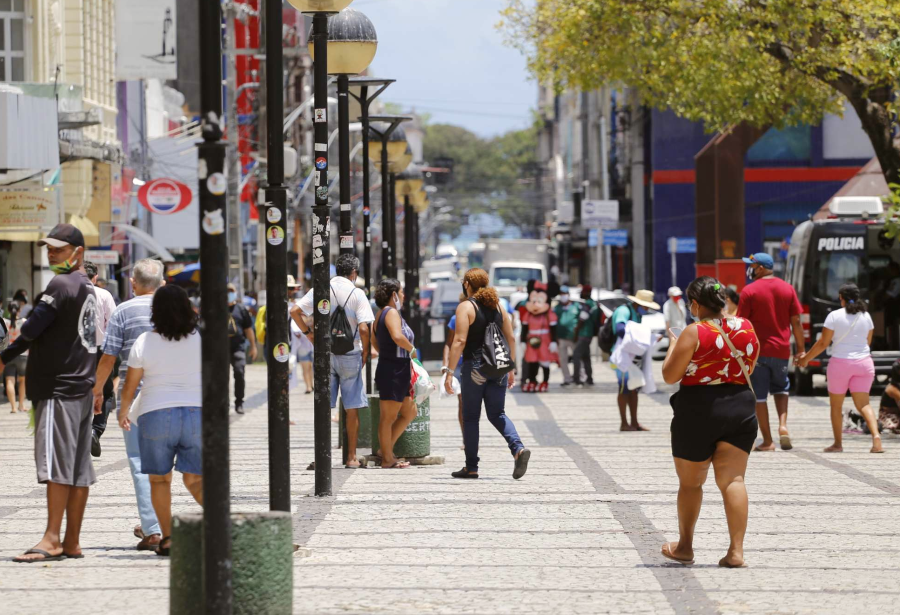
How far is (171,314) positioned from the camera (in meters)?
7.95

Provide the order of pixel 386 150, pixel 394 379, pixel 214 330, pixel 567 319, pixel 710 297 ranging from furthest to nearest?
pixel 567 319 < pixel 386 150 < pixel 394 379 < pixel 710 297 < pixel 214 330

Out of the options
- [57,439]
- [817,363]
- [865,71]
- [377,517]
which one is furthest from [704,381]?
[817,363]

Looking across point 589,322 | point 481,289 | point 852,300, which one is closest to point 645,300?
point 852,300

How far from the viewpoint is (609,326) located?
18.2 m

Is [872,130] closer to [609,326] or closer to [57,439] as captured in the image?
[609,326]

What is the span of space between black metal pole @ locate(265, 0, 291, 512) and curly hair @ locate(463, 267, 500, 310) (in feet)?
10.9

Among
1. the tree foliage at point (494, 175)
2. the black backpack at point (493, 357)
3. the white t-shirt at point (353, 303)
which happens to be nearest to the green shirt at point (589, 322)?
the white t-shirt at point (353, 303)

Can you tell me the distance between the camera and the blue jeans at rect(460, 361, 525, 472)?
1193cm

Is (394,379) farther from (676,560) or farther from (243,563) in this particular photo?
(243,563)

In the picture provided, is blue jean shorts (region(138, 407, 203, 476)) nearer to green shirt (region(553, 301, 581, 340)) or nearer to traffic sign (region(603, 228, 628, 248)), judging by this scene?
green shirt (region(553, 301, 581, 340))

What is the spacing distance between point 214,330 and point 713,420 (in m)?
3.22

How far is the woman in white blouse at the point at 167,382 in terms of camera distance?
7.93 metres

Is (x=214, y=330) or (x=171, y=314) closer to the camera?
(x=214, y=330)

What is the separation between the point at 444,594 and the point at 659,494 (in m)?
4.12
